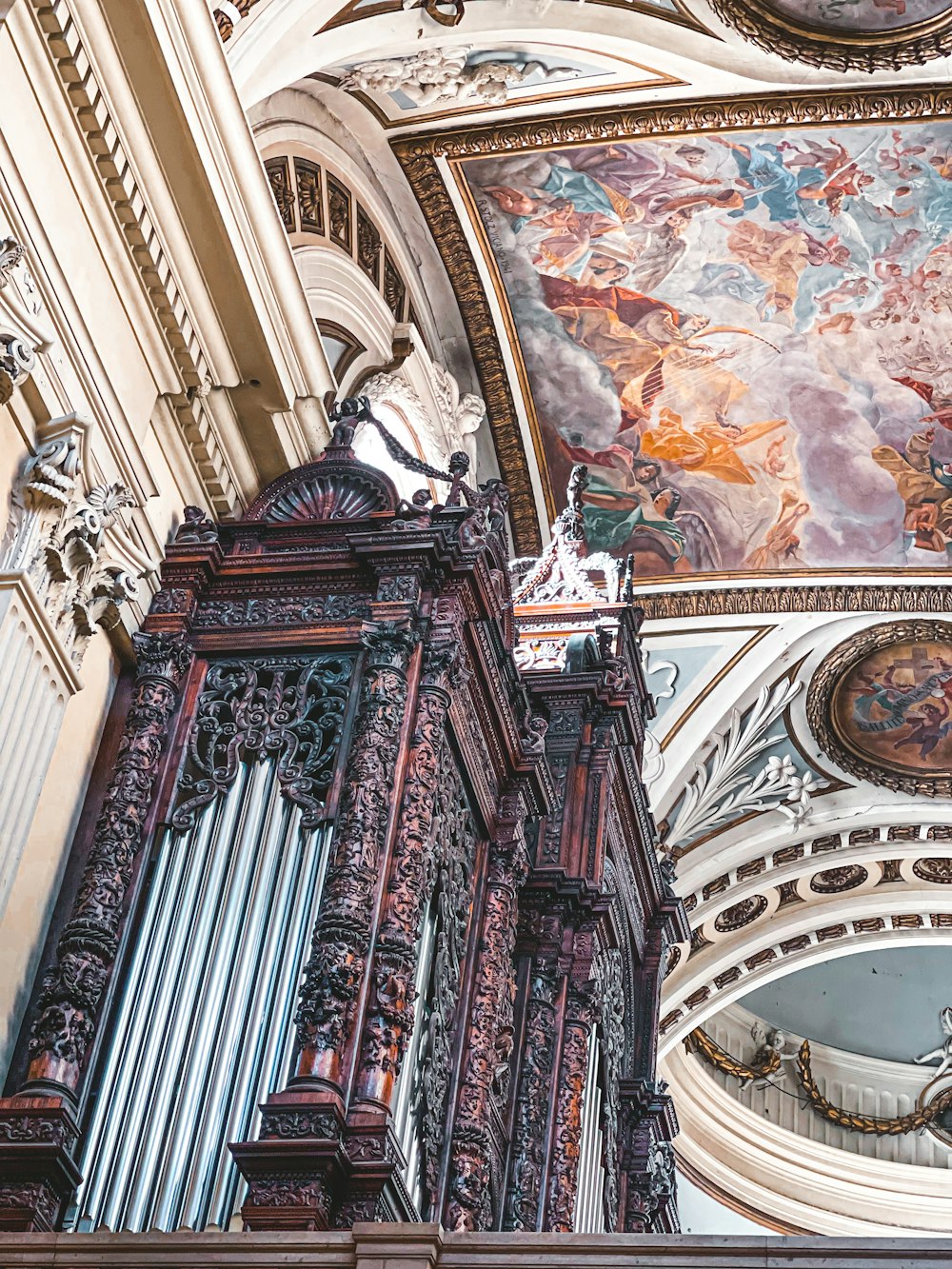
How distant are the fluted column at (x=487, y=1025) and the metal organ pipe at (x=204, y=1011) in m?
1.01

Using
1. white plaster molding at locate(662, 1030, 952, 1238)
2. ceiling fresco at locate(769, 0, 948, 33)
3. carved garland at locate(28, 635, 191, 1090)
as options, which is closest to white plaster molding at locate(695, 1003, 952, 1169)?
white plaster molding at locate(662, 1030, 952, 1238)

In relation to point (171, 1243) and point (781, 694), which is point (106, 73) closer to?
point (171, 1243)

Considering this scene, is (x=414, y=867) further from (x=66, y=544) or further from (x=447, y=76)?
(x=447, y=76)

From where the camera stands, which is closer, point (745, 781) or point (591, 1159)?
point (591, 1159)

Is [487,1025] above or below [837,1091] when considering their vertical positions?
below

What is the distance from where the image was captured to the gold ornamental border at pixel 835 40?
413 inches

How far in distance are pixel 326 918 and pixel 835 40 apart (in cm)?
703

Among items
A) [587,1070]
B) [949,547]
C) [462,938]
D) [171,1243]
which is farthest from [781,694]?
[171,1243]

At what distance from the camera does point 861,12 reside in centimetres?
1053

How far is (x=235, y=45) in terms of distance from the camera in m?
8.15

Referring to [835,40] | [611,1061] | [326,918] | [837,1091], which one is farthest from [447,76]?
[837,1091]

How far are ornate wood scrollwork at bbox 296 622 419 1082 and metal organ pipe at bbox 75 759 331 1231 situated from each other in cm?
20

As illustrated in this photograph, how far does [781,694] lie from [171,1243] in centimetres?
1096

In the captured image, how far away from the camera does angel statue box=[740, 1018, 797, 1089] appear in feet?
64.8
